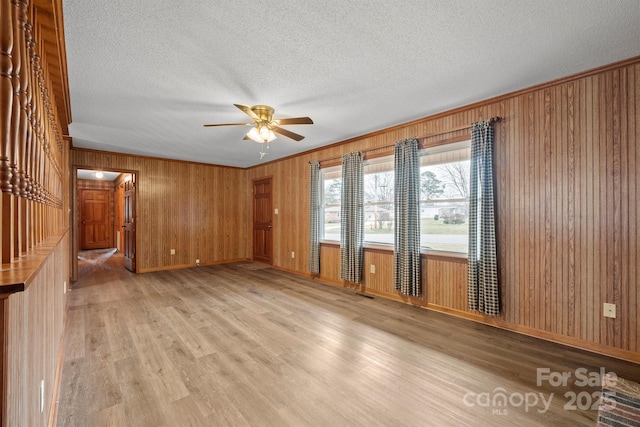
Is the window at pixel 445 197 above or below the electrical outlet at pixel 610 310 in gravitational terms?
above

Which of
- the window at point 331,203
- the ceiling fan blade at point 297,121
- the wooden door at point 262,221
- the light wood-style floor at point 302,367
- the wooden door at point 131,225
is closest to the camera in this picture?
the light wood-style floor at point 302,367

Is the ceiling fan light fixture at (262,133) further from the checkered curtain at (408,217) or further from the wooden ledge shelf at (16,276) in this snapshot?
the wooden ledge shelf at (16,276)

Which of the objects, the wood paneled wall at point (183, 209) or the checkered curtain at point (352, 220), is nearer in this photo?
the checkered curtain at point (352, 220)

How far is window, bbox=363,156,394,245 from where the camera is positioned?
4102 mm

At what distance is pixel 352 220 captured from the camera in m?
4.38

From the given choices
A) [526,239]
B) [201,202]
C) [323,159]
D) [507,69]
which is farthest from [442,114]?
[201,202]

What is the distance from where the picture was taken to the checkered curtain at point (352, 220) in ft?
14.0

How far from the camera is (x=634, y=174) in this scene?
223 centimetres

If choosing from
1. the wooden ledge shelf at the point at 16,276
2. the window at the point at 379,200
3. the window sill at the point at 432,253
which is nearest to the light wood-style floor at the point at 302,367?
the window sill at the point at 432,253

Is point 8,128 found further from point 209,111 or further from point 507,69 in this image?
point 507,69

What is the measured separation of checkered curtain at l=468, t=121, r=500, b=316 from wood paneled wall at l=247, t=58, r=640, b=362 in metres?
0.12

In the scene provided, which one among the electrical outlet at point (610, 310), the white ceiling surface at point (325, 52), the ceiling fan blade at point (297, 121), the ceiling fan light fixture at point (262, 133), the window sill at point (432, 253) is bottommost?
the electrical outlet at point (610, 310)

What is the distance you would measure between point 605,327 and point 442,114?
8.57 ft

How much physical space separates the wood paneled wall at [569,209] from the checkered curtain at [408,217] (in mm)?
449
